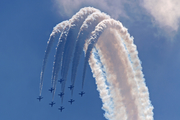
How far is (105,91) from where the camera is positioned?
188ft

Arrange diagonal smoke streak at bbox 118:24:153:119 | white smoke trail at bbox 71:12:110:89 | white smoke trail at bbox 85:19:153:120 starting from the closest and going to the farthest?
white smoke trail at bbox 71:12:110:89 → white smoke trail at bbox 85:19:153:120 → diagonal smoke streak at bbox 118:24:153:119

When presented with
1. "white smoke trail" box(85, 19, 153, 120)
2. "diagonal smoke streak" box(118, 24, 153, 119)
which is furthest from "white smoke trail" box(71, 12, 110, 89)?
"diagonal smoke streak" box(118, 24, 153, 119)

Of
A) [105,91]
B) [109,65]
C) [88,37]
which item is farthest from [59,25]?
[105,91]

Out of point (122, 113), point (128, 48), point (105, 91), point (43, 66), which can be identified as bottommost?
point (122, 113)

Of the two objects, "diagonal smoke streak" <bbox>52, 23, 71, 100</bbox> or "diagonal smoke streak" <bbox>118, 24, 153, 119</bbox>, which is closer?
"diagonal smoke streak" <bbox>52, 23, 71, 100</bbox>

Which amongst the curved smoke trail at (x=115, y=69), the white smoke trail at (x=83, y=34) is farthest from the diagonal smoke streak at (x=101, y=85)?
the white smoke trail at (x=83, y=34)

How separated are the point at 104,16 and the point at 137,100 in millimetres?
21638

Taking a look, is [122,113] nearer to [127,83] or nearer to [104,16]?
[127,83]

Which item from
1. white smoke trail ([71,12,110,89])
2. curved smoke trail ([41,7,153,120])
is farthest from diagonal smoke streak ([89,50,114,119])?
white smoke trail ([71,12,110,89])

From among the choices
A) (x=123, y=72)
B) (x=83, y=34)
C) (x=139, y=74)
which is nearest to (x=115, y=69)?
(x=123, y=72)

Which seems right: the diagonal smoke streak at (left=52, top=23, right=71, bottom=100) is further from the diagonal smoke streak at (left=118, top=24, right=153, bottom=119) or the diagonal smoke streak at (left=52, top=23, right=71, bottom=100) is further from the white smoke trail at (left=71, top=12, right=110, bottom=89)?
the diagonal smoke streak at (left=118, top=24, right=153, bottom=119)

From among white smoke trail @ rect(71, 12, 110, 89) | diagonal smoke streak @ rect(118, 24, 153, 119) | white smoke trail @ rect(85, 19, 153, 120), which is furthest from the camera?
diagonal smoke streak @ rect(118, 24, 153, 119)

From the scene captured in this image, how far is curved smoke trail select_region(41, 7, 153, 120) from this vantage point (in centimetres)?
5244

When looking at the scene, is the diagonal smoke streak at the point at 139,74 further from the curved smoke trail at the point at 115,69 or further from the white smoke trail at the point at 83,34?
the white smoke trail at the point at 83,34
